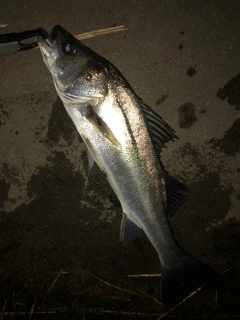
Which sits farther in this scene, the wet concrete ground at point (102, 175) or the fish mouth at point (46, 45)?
the wet concrete ground at point (102, 175)

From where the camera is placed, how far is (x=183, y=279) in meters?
2.86

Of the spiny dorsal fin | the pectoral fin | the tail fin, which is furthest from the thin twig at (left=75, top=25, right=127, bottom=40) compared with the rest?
the tail fin

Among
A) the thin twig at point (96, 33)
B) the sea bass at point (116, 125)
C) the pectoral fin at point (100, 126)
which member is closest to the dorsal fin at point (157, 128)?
the sea bass at point (116, 125)

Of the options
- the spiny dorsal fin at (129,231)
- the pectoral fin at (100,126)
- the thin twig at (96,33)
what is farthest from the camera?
the thin twig at (96,33)

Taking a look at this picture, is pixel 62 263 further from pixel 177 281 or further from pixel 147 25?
pixel 147 25

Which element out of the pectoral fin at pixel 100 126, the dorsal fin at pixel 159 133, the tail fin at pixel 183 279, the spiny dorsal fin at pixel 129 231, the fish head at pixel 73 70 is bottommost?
the tail fin at pixel 183 279

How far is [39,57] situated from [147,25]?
1539mm

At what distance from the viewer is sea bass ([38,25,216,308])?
2490mm

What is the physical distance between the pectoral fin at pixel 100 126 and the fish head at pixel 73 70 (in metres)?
0.15

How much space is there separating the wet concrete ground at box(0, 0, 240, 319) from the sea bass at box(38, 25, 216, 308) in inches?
31.9

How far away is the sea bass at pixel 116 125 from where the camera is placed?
249 cm

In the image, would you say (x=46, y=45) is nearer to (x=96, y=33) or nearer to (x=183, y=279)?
(x=96, y=33)

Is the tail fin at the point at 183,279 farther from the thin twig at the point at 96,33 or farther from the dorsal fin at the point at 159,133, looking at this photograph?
the thin twig at the point at 96,33

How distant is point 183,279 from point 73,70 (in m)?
2.65
